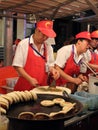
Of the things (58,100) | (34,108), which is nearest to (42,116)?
(34,108)

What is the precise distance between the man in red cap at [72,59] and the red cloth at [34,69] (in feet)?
0.71

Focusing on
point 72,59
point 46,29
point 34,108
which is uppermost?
point 46,29

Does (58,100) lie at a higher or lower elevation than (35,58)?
lower

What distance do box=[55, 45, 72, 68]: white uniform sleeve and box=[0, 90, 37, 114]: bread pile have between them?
1.37 metres

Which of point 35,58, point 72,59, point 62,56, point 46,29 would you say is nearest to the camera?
point 46,29

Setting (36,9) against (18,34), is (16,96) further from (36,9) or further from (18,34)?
(18,34)

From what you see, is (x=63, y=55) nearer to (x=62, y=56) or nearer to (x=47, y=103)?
(x=62, y=56)

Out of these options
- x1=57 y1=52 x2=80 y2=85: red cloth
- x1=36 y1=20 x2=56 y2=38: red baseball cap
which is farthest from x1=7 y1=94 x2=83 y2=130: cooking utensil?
x1=57 y1=52 x2=80 y2=85: red cloth

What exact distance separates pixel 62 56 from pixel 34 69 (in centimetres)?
42

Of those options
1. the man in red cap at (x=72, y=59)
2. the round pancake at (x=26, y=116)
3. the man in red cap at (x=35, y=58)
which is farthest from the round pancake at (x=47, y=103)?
the man in red cap at (x=72, y=59)

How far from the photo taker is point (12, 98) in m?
1.87

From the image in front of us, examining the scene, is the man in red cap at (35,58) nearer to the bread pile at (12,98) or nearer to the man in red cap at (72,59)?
the man in red cap at (72,59)

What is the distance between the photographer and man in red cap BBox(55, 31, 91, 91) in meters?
3.25

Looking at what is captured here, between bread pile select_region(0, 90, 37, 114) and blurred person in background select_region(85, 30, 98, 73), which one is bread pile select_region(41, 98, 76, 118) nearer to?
bread pile select_region(0, 90, 37, 114)
